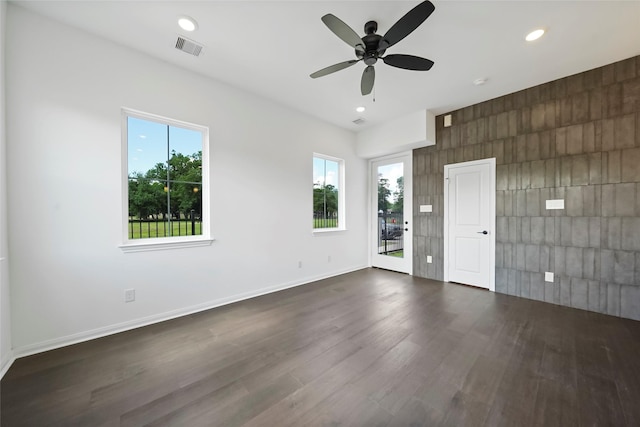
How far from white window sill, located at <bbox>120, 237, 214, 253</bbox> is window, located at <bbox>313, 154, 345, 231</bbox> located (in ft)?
7.04

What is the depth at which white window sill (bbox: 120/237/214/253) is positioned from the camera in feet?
8.70

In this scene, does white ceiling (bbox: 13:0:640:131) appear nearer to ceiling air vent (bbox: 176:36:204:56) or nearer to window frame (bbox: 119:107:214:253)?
ceiling air vent (bbox: 176:36:204:56)

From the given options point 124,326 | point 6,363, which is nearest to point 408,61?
point 124,326

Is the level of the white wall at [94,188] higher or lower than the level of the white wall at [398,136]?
lower

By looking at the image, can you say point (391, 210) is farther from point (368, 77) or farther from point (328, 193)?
point (368, 77)

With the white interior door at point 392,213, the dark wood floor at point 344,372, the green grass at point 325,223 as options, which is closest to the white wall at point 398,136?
the white interior door at point 392,213

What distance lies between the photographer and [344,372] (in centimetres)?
194

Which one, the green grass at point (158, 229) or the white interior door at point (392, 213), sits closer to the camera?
the green grass at point (158, 229)

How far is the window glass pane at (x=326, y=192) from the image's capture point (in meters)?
4.79

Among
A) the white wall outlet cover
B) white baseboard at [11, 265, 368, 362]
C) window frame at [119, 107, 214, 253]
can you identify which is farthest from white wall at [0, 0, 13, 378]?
the white wall outlet cover

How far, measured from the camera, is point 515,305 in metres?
3.34

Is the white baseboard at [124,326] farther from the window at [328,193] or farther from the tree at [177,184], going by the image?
the window at [328,193]

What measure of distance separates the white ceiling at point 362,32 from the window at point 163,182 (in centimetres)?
84

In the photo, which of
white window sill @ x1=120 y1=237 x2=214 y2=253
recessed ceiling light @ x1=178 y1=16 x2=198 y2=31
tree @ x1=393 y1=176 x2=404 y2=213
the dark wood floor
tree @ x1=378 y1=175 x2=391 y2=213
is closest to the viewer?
the dark wood floor
